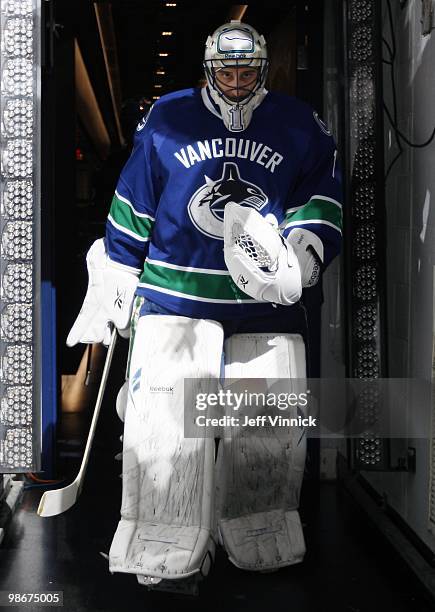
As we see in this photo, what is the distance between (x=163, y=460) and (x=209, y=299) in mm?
450

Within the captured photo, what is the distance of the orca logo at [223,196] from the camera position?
2.85 meters

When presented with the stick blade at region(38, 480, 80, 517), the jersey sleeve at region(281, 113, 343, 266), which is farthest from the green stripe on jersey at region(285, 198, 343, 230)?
the stick blade at region(38, 480, 80, 517)

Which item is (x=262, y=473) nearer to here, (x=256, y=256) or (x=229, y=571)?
(x=229, y=571)

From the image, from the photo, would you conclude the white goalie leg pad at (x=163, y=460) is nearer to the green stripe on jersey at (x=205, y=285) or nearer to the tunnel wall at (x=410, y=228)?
the green stripe on jersey at (x=205, y=285)

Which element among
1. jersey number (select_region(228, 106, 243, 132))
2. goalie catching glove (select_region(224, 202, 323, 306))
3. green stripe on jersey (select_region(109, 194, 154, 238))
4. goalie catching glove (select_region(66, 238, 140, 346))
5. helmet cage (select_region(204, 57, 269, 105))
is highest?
helmet cage (select_region(204, 57, 269, 105))

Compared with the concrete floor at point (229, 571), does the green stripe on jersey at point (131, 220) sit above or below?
above

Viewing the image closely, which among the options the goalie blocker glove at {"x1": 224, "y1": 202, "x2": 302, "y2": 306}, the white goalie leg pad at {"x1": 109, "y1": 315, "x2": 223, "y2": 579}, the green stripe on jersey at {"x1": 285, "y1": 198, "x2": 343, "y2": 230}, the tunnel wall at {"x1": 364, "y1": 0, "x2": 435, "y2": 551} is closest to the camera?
the goalie blocker glove at {"x1": 224, "y1": 202, "x2": 302, "y2": 306}

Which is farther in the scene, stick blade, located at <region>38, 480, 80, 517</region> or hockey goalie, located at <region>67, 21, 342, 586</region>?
hockey goalie, located at <region>67, 21, 342, 586</region>

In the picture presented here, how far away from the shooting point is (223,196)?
2.85 meters

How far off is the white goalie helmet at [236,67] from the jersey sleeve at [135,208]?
23cm

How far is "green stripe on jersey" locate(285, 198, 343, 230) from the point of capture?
9.50ft

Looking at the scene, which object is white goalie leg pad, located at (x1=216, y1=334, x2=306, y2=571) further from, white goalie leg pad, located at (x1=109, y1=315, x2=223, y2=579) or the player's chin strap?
the player's chin strap

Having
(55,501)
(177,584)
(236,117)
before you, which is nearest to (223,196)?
(236,117)

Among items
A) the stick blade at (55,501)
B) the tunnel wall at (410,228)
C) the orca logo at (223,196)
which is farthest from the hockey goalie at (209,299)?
the tunnel wall at (410,228)
